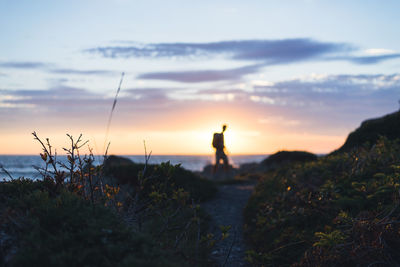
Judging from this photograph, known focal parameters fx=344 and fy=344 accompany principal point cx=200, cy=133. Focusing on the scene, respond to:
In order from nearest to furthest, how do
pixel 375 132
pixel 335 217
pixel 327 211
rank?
pixel 335 217 < pixel 327 211 < pixel 375 132

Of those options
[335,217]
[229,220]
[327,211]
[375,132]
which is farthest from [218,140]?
[335,217]

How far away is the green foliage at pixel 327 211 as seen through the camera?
5.36 metres

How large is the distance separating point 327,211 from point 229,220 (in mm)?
3840

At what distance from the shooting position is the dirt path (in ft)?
23.9

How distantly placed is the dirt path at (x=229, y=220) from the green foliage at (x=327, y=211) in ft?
1.07

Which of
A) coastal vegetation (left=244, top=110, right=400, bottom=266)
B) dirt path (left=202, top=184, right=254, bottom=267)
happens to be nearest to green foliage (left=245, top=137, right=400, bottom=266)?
coastal vegetation (left=244, top=110, right=400, bottom=266)

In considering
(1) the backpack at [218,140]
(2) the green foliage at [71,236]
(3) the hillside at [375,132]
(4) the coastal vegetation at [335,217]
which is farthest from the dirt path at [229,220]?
(3) the hillside at [375,132]

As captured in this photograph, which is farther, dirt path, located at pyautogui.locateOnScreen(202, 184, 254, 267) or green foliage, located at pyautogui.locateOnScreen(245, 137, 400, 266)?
dirt path, located at pyautogui.locateOnScreen(202, 184, 254, 267)

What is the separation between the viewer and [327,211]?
23.8ft

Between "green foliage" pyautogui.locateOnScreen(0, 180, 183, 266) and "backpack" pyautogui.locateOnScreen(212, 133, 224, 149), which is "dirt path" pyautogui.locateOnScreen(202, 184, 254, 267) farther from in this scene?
"backpack" pyautogui.locateOnScreen(212, 133, 224, 149)

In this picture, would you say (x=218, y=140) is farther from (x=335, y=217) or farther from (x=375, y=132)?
(x=335, y=217)

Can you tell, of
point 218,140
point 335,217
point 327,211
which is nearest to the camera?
point 335,217

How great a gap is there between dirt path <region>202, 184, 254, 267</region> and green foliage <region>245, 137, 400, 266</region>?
0.33 meters

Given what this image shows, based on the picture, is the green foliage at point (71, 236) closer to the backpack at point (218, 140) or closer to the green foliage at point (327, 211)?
the green foliage at point (327, 211)
